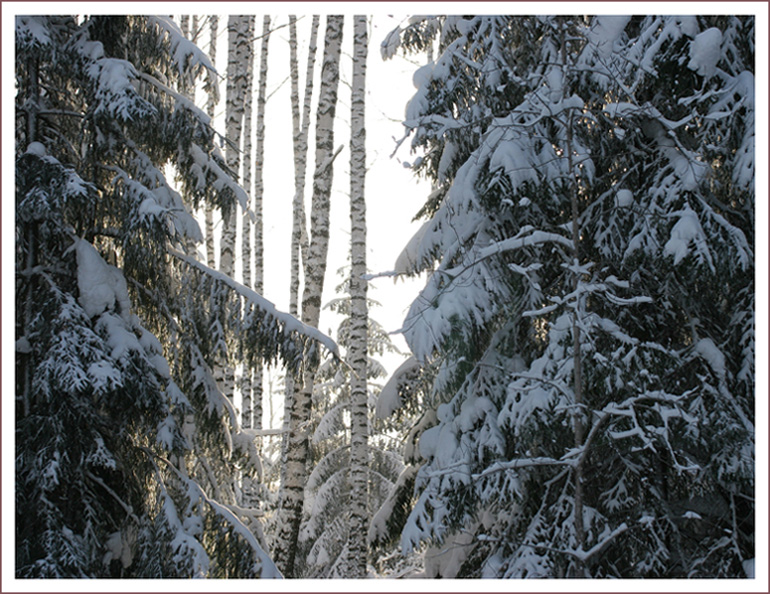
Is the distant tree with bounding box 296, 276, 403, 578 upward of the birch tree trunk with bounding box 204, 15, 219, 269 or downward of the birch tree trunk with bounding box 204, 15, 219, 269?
downward

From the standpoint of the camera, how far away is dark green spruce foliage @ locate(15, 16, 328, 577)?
187 inches

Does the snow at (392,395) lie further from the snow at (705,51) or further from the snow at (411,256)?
the snow at (705,51)

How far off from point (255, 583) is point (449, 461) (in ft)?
5.72

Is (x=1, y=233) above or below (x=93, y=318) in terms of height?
above

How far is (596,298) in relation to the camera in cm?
517

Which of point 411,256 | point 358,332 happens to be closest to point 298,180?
point 358,332

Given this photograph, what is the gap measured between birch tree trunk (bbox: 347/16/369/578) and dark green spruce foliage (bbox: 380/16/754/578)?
1284 mm

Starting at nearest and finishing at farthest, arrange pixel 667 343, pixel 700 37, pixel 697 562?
pixel 697 562 < pixel 700 37 < pixel 667 343

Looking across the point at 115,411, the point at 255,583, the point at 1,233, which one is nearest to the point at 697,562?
the point at 255,583

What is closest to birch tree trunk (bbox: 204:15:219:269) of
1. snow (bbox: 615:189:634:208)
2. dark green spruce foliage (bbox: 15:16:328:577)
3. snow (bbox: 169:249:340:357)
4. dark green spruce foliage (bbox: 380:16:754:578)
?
dark green spruce foliage (bbox: 15:16:328:577)

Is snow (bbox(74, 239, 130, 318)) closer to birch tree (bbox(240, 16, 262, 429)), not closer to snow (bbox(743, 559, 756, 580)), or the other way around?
birch tree (bbox(240, 16, 262, 429))

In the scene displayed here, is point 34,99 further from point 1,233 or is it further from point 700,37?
point 700,37

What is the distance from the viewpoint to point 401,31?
6961 mm

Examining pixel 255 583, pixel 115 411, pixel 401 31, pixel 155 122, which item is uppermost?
pixel 401 31
